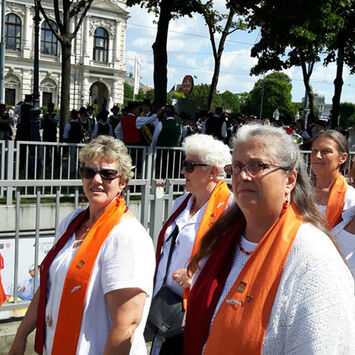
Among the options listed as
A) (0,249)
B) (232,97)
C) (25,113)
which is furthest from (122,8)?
(232,97)

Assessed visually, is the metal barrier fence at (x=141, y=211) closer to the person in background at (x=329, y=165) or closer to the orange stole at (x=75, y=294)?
the person in background at (x=329, y=165)

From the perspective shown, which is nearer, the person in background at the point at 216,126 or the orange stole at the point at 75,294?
the orange stole at the point at 75,294

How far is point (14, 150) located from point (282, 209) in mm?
6981

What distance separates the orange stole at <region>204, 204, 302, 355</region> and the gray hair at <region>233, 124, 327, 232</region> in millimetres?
106

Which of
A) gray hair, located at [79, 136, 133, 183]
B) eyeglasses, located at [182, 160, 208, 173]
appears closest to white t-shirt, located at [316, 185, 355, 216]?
eyeglasses, located at [182, 160, 208, 173]

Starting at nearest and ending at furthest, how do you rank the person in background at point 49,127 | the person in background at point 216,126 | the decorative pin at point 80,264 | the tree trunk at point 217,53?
the decorative pin at point 80,264 → the person in background at point 216,126 → the person in background at point 49,127 → the tree trunk at point 217,53

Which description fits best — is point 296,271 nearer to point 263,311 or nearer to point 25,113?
point 263,311

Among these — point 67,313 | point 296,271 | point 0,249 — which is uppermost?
point 296,271

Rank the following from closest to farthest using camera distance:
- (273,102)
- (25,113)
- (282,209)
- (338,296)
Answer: (338,296) < (282,209) < (25,113) < (273,102)

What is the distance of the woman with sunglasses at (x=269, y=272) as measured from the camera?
1.61m

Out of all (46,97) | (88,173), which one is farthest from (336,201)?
(46,97)

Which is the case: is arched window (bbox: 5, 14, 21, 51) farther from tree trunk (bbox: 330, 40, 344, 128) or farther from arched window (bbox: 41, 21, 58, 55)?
tree trunk (bbox: 330, 40, 344, 128)

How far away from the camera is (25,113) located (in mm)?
12984

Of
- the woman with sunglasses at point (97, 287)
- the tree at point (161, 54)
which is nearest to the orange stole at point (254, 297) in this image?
the woman with sunglasses at point (97, 287)
